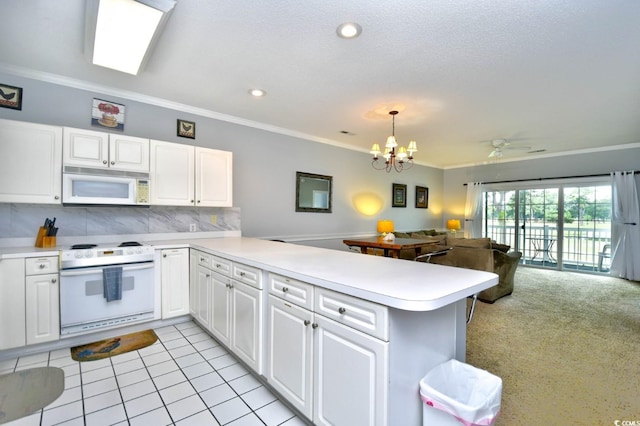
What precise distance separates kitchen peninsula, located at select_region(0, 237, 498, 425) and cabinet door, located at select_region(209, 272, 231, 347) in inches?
5.3

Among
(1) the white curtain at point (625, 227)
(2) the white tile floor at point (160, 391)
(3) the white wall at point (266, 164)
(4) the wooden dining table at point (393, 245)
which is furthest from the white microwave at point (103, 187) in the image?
(1) the white curtain at point (625, 227)

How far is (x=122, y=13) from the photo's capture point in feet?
Answer: 6.16

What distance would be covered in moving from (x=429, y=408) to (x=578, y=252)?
6.84 m

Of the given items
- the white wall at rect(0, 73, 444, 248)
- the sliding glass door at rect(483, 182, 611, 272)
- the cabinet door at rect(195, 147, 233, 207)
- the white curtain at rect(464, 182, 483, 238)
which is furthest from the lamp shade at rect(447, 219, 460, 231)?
the cabinet door at rect(195, 147, 233, 207)

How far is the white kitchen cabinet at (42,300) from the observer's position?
2402 mm

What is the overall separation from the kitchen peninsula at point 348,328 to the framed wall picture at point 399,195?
4.66 m

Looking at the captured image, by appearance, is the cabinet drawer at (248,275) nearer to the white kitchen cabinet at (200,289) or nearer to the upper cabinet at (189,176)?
the white kitchen cabinet at (200,289)

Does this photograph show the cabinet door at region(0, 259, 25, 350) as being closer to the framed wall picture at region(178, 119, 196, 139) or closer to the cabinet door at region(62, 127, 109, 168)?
the cabinet door at region(62, 127, 109, 168)

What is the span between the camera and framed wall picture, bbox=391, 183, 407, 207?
260 inches

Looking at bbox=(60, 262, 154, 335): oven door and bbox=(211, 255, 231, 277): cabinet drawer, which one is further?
bbox=(60, 262, 154, 335): oven door

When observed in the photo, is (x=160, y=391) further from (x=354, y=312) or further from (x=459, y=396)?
(x=459, y=396)

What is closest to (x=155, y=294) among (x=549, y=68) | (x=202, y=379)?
(x=202, y=379)

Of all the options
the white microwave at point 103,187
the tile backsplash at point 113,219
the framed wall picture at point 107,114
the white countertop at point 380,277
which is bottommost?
the white countertop at point 380,277

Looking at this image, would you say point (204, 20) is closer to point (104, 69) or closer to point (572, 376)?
point (104, 69)
